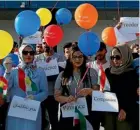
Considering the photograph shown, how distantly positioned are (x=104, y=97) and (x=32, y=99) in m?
0.87

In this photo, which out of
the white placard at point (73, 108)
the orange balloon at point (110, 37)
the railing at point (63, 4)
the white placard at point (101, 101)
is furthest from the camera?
the railing at point (63, 4)

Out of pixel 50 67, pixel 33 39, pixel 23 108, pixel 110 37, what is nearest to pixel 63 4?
pixel 33 39

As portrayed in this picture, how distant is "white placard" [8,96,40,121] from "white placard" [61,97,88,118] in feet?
1.10

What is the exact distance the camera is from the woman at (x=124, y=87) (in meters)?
3.92

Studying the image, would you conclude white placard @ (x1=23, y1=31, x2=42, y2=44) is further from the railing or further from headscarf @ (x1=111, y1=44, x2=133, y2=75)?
the railing

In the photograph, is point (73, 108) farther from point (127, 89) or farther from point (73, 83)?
point (127, 89)

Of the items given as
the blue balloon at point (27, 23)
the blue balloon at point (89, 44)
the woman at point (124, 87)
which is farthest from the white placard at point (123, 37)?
the blue balloon at point (27, 23)

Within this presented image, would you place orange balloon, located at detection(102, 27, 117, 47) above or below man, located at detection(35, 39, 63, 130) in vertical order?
above

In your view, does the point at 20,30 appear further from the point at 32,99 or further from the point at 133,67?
the point at 133,67

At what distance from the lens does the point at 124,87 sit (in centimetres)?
392

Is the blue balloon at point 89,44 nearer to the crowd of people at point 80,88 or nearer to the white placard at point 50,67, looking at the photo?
the crowd of people at point 80,88

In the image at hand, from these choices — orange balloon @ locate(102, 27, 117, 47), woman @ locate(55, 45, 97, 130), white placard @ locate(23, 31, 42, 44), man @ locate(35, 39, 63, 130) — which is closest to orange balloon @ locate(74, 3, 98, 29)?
orange balloon @ locate(102, 27, 117, 47)

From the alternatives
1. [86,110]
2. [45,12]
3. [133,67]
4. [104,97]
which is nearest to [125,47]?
[133,67]

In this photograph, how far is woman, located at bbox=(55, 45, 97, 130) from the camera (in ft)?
13.4
